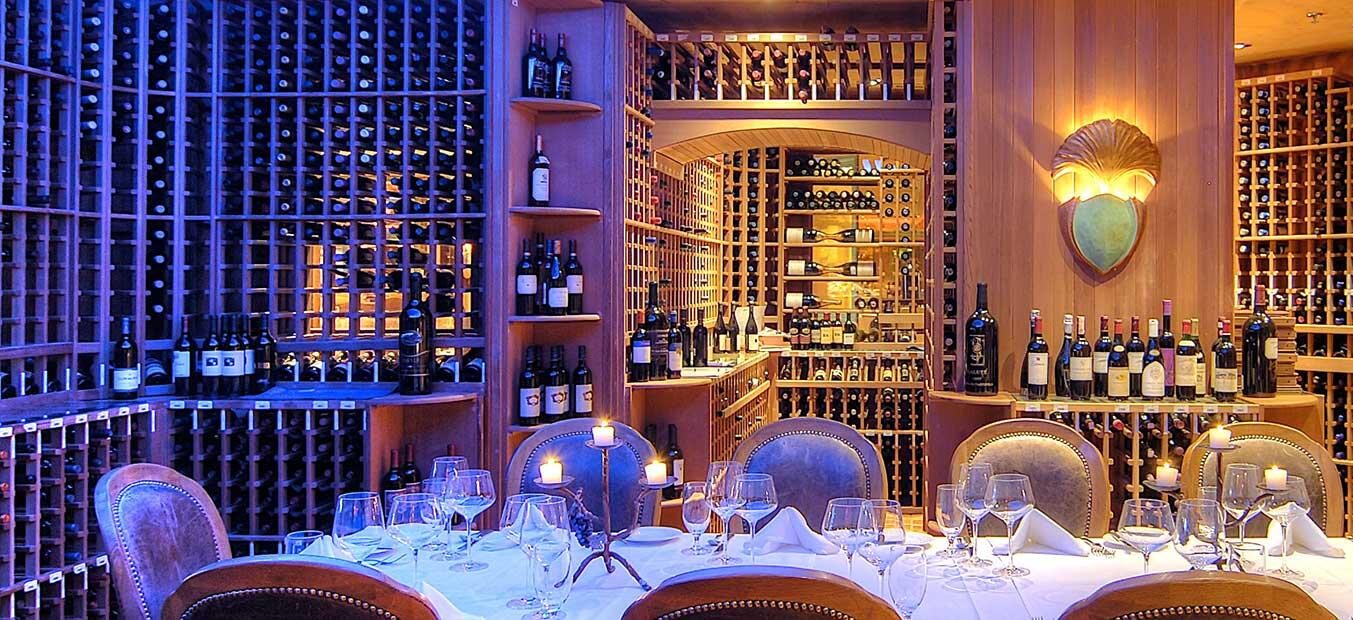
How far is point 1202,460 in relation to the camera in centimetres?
304

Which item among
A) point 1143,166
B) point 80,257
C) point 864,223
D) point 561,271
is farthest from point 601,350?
point 864,223

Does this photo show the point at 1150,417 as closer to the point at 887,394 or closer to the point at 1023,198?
the point at 1023,198

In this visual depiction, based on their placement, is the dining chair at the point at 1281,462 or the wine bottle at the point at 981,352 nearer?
the dining chair at the point at 1281,462

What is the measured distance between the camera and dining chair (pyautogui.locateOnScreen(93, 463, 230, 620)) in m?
2.27

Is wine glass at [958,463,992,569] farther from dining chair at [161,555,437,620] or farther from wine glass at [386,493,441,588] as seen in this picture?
dining chair at [161,555,437,620]

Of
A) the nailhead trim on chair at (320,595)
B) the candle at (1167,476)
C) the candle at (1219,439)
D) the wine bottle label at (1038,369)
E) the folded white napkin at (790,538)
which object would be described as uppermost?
the wine bottle label at (1038,369)

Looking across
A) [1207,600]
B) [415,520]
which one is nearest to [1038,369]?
[415,520]

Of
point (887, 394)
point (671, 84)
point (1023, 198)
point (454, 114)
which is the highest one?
point (671, 84)

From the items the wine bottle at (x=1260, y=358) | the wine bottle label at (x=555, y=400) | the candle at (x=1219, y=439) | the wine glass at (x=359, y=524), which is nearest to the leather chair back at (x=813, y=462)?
the candle at (x=1219, y=439)

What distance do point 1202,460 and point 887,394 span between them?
405cm

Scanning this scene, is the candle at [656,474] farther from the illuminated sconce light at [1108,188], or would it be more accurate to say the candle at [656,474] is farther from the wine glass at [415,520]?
the illuminated sconce light at [1108,188]

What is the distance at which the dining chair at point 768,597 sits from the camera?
1.41 metres

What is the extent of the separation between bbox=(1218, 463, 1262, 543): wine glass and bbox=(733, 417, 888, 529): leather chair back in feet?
3.22

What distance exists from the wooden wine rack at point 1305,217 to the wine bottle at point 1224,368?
2418 mm
